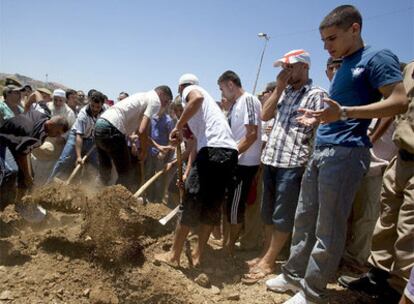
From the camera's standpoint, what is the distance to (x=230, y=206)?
385 centimetres

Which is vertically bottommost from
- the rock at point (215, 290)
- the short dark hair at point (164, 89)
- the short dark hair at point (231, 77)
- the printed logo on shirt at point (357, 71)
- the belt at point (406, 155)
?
the rock at point (215, 290)

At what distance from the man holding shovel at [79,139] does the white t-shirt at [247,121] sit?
3237 millimetres

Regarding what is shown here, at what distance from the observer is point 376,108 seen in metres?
2.30

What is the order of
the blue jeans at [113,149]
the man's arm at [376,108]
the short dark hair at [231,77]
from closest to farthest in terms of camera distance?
the man's arm at [376,108] → the short dark hair at [231,77] → the blue jeans at [113,149]

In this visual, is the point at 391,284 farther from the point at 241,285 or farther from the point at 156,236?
the point at 156,236

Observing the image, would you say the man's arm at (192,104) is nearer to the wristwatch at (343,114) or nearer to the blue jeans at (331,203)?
the blue jeans at (331,203)

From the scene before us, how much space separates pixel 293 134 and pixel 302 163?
0.28 m

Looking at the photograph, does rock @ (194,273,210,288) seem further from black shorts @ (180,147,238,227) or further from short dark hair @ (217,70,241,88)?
short dark hair @ (217,70,241,88)

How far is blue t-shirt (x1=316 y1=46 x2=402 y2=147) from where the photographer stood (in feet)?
7.82

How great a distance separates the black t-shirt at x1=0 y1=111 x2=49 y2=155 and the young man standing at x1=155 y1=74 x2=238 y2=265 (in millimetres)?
1645

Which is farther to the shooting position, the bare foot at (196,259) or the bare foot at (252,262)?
the bare foot at (252,262)

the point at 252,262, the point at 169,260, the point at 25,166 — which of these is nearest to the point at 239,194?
the point at 252,262

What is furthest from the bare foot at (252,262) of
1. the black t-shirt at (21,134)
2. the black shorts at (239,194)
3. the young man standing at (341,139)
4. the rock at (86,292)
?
the black t-shirt at (21,134)

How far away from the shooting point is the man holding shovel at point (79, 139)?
625 centimetres
